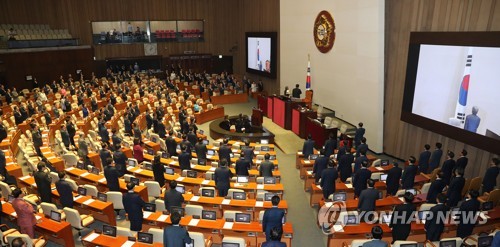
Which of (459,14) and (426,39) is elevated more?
(459,14)

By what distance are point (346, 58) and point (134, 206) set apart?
1340cm

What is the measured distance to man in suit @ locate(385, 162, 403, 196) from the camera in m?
10.6

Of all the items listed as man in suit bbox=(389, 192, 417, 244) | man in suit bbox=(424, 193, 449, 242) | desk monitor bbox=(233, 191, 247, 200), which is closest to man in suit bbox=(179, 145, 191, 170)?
desk monitor bbox=(233, 191, 247, 200)

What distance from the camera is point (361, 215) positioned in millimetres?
8680

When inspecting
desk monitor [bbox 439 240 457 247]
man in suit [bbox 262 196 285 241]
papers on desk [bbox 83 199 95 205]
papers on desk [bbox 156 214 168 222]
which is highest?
man in suit [bbox 262 196 285 241]

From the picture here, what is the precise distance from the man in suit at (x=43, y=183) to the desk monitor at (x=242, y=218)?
5181 mm

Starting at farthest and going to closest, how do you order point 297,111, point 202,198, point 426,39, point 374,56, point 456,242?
point 297,111
point 374,56
point 426,39
point 202,198
point 456,242

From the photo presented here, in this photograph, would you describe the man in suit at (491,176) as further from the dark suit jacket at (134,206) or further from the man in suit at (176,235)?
the dark suit jacket at (134,206)

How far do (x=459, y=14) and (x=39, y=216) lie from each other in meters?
13.6

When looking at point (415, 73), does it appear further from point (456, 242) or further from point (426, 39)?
point (456, 242)

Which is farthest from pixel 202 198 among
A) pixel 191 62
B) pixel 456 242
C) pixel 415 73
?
pixel 191 62

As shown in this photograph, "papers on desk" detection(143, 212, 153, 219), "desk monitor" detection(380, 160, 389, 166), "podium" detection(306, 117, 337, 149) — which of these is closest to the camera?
"papers on desk" detection(143, 212, 153, 219)

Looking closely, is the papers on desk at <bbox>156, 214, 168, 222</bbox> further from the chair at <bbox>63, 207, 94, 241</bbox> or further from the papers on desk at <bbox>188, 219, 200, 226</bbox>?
the chair at <bbox>63, 207, 94, 241</bbox>

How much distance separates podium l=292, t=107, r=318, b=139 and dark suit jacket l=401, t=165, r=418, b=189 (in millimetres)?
7037
